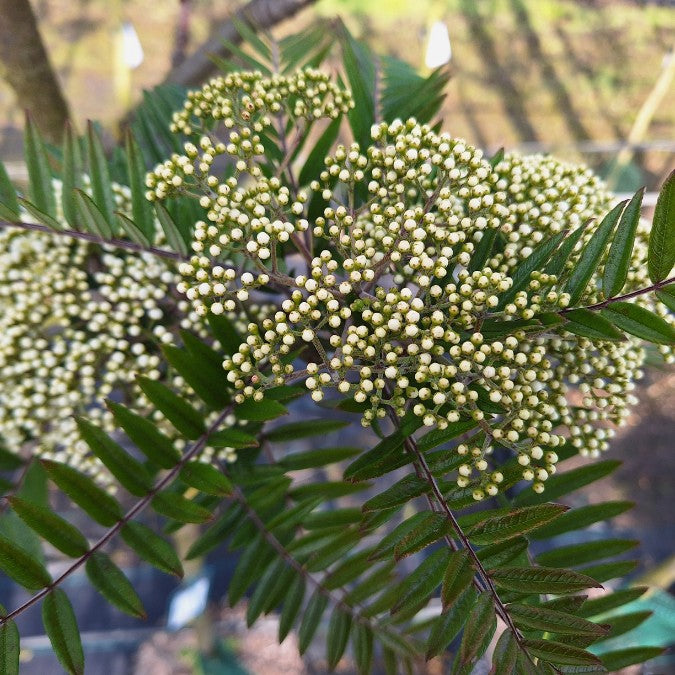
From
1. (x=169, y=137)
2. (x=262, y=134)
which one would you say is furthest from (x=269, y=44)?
(x=262, y=134)

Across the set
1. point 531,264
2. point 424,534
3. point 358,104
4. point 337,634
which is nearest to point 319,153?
point 358,104

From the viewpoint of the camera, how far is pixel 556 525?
2.84ft

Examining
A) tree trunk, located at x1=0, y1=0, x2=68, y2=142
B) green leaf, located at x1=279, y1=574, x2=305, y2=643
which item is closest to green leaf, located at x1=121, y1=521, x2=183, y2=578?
green leaf, located at x1=279, y1=574, x2=305, y2=643

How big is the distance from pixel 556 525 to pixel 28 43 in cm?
151

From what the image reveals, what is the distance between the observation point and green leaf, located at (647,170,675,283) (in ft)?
2.12

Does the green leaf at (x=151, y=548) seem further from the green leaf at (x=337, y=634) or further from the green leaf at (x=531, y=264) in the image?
the green leaf at (x=531, y=264)

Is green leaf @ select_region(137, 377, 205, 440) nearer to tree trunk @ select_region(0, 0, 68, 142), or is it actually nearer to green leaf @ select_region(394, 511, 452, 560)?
green leaf @ select_region(394, 511, 452, 560)

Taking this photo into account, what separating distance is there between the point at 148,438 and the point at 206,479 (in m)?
0.10

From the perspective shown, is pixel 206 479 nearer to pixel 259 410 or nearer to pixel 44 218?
pixel 259 410

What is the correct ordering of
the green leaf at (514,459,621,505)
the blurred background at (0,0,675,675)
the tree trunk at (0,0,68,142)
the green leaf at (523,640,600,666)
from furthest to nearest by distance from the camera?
the blurred background at (0,0,675,675)
the tree trunk at (0,0,68,142)
the green leaf at (514,459,621,505)
the green leaf at (523,640,600,666)

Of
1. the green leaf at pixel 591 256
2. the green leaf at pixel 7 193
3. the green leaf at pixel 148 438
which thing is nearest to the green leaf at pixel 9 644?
the green leaf at pixel 148 438

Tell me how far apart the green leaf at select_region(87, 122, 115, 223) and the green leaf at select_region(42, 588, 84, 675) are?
56cm

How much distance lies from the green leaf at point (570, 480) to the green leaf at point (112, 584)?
1.91ft

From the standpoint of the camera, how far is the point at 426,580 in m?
0.71
